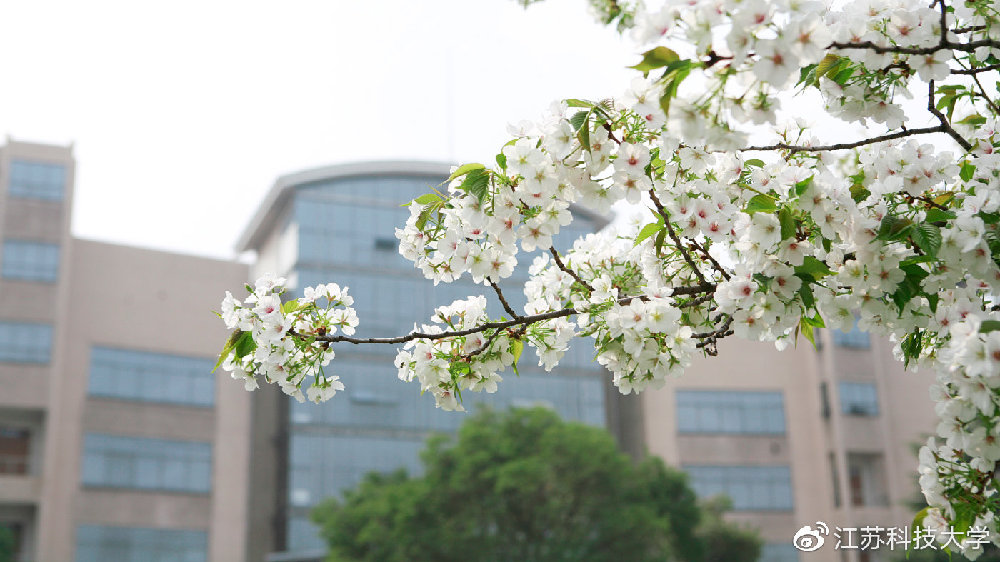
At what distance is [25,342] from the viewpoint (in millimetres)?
29406

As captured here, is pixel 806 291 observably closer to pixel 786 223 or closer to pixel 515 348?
pixel 786 223

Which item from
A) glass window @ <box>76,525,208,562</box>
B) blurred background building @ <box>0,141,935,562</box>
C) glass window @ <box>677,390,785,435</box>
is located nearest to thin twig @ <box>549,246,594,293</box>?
blurred background building @ <box>0,141,935,562</box>

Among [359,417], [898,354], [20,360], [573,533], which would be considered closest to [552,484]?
[573,533]

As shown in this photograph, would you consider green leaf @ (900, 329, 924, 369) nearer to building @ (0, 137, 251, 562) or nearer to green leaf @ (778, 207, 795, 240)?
green leaf @ (778, 207, 795, 240)

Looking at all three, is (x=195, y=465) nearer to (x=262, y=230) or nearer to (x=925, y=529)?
(x=262, y=230)

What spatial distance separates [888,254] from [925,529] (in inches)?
36.0

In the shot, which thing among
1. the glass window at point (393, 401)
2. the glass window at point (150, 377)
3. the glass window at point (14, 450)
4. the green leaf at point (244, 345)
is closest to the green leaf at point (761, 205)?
the green leaf at point (244, 345)

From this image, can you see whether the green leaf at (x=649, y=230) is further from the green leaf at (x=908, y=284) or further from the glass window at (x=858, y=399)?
the glass window at (x=858, y=399)

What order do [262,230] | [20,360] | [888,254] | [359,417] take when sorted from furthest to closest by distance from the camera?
[262,230] < [359,417] < [20,360] < [888,254]

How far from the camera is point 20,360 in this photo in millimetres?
29266

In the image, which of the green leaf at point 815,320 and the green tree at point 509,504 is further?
the green tree at point 509,504

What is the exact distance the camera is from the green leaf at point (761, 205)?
2695 millimetres

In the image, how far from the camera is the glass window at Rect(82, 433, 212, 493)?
3034 centimetres

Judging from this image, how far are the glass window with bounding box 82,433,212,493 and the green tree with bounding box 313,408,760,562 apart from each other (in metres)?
6.35
